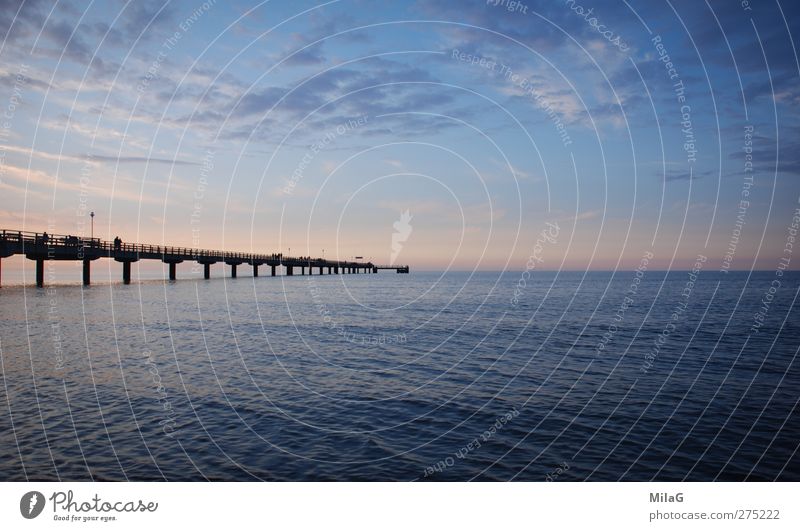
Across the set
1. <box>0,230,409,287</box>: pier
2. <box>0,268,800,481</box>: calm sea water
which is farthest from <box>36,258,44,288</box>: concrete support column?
<box>0,268,800,481</box>: calm sea water

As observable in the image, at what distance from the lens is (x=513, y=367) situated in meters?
22.3

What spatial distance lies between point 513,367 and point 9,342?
24.1 metres

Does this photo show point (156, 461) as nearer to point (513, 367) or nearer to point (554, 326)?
point (513, 367)

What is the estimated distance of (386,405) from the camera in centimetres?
1584

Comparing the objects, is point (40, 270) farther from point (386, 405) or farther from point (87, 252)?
point (386, 405)

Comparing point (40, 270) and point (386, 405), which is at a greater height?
point (40, 270)

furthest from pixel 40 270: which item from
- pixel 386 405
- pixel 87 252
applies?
pixel 386 405

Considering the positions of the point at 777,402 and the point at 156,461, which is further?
the point at 777,402

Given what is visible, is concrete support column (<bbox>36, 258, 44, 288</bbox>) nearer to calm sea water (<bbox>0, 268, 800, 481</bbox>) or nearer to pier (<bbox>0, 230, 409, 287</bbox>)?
pier (<bbox>0, 230, 409, 287</bbox>)

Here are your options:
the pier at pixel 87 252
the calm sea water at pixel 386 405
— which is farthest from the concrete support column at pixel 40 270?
the calm sea water at pixel 386 405

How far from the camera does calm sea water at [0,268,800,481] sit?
11.0 metres

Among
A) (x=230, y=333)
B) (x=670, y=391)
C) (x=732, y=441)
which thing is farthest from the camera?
(x=230, y=333)

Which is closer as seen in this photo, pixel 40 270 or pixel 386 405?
pixel 386 405
